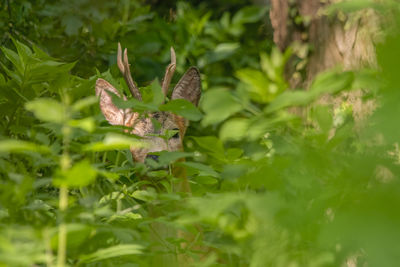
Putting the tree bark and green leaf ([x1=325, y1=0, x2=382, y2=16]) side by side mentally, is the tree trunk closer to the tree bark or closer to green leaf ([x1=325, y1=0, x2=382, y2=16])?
the tree bark

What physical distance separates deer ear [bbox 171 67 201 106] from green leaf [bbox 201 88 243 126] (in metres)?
1.31

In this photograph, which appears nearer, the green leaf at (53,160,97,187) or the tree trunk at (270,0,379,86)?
the green leaf at (53,160,97,187)

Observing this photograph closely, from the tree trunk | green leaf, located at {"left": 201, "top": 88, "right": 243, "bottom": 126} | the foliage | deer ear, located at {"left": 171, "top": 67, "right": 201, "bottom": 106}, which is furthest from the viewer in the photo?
the tree trunk

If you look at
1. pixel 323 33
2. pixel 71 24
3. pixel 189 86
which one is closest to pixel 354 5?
pixel 189 86

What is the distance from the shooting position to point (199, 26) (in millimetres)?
5082

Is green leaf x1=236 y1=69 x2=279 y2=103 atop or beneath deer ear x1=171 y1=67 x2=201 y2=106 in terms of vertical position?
beneath

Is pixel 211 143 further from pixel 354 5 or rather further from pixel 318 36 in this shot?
pixel 318 36

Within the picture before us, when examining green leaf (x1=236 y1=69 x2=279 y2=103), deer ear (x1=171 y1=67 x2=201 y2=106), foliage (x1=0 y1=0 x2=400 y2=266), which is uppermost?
deer ear (x1=171 y1=67 x2=201 y2=106)

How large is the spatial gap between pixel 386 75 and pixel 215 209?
0.24 metres

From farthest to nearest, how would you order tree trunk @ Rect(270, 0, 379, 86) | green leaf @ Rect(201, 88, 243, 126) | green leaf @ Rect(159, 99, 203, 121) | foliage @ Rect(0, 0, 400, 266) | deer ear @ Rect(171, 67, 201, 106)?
tree trunk @ Rect(270, 0, 379, 86), deer ear @ Rect(171, 67, 201, 106), green leaf @ Rect(159, 99, 203, 121), green leaf @ Rect(201, 88, 243, 126), foliage @ Rect(0, 0, 400, 266)

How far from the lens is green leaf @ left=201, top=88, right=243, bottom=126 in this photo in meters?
0.82

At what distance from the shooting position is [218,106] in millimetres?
828

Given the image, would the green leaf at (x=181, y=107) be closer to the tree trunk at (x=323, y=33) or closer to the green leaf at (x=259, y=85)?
the green leaf at (x=259, y=85)

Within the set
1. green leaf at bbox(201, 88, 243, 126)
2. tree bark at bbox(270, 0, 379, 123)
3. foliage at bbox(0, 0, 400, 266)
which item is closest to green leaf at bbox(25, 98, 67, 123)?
foliage at bbox(0, 0, 400, 266)
